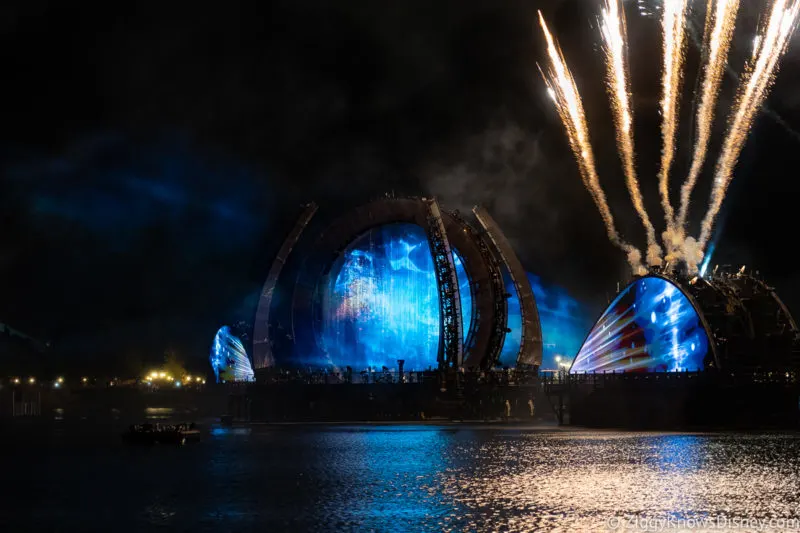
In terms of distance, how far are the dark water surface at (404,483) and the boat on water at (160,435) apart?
165 inches

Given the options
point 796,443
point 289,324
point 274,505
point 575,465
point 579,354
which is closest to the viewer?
point 274,505

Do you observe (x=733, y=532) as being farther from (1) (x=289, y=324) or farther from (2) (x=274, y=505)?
(1) (x=289, y=324)

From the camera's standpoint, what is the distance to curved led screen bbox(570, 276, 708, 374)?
94562 millimetres

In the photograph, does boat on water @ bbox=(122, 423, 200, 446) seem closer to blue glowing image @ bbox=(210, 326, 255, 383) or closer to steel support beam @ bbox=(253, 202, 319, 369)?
steel support beam @ bbox=(253, 202, 319, 369)

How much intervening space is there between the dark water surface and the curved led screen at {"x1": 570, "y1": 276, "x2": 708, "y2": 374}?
1715cm

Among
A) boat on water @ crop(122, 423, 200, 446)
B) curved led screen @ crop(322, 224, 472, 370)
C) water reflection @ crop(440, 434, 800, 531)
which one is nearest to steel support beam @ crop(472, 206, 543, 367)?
curved led screen @ crop(322, 224, 472, 370)

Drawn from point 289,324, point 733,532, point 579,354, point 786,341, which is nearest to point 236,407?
point 289,324

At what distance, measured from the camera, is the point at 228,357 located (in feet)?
479

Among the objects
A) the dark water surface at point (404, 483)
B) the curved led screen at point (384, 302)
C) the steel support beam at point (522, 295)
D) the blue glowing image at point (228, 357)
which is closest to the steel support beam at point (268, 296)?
the curved led screen at point (384, 302)

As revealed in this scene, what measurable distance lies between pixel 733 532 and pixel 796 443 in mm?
40560

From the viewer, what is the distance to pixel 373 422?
108 meters

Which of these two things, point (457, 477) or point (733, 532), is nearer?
point (733, 532)

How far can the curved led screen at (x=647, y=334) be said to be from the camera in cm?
9456

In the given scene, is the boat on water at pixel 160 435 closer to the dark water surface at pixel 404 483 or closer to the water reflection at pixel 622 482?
the dark water surface at pixel 404 483
